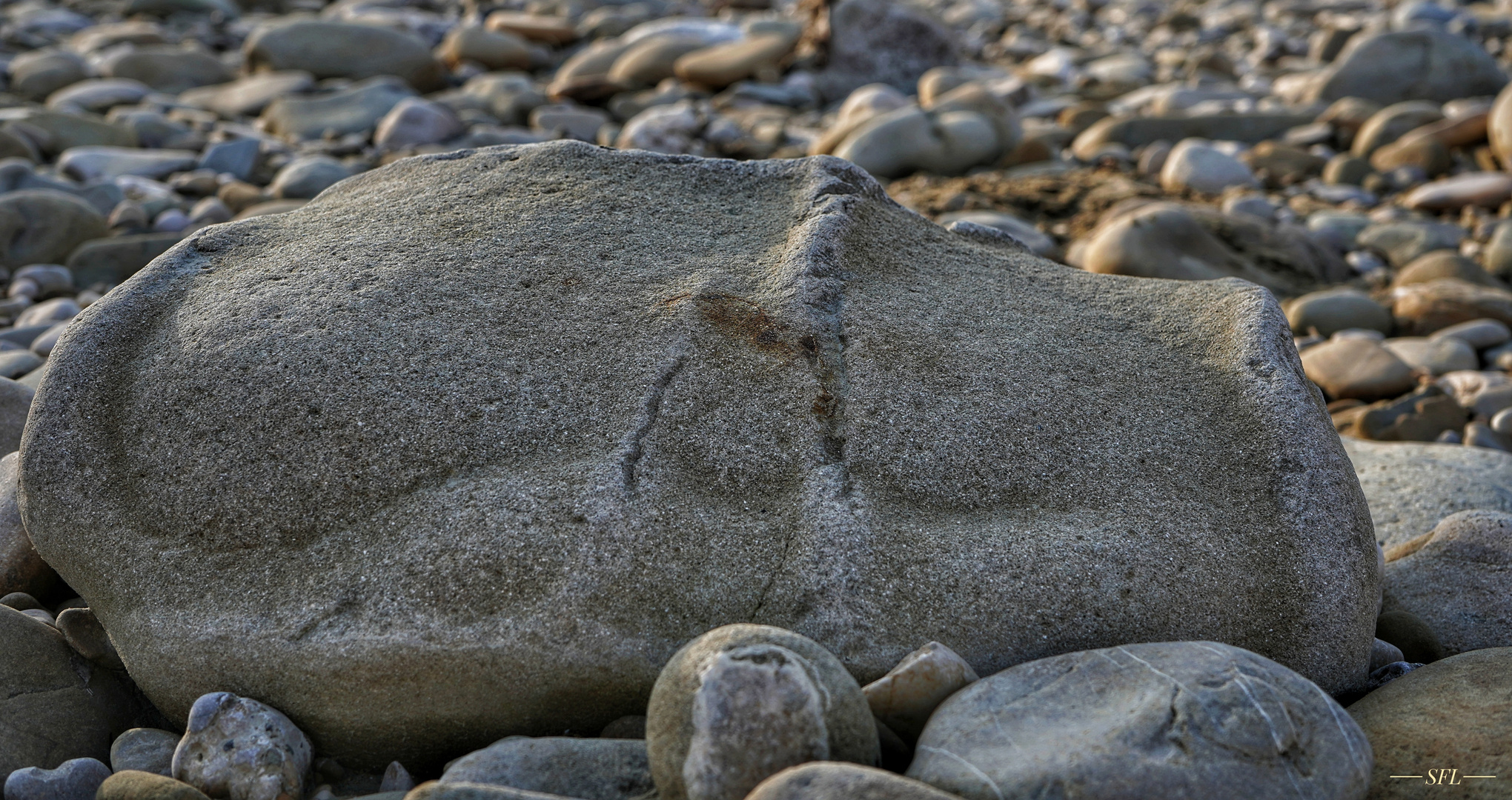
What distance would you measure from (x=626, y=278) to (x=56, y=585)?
1325 mm

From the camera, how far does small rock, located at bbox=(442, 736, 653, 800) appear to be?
165cm

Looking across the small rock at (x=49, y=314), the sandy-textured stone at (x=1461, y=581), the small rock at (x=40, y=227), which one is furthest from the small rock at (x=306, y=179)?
the sandy-textured stone at (x=1461, y=581)

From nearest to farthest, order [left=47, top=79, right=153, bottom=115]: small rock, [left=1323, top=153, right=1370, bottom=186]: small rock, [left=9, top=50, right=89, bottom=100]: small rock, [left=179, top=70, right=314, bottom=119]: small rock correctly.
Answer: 1. [left=1323, top=153, right=1370, bottom=186]: small rock
2. [left=47, top=79, right=153, bottom=115]: small rock
3. [left=9, top=50, right=89, bottom=100]: small rock
4. [left=179, top=70, right=314, bottom=119]: small rock

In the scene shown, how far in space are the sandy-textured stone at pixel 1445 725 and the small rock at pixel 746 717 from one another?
761mm

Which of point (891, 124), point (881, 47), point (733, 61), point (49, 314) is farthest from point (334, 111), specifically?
point (881, 47)

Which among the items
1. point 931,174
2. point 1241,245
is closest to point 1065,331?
point 1241,245

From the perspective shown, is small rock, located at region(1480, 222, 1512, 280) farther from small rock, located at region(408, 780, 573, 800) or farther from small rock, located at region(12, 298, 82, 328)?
small rock, located at region(12, 298, 82, 328)

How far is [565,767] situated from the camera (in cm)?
167

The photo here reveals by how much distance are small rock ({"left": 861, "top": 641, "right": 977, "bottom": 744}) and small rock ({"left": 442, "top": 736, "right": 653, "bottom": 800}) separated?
1.13ft

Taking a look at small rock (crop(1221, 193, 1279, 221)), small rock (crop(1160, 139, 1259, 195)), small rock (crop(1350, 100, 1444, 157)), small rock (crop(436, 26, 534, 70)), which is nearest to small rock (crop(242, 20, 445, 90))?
small rock (crop(436, 26, 534, 70))

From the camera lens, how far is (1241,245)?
547 centimetres

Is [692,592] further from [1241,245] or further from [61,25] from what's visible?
[61,25]

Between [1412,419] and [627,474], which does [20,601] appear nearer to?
[627,474]

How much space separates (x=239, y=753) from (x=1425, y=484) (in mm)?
2965
